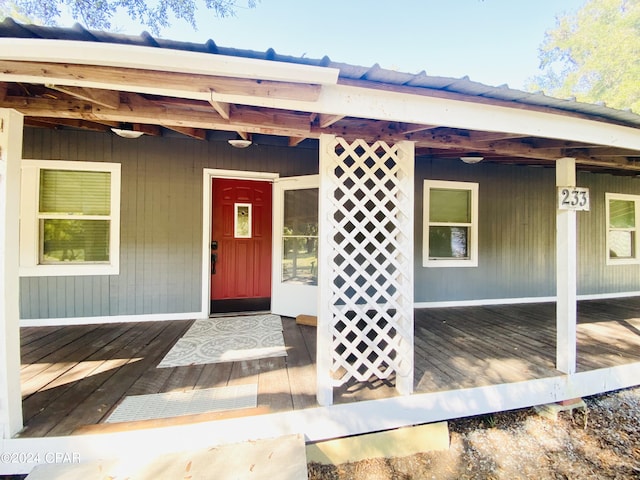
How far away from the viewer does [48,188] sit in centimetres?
363

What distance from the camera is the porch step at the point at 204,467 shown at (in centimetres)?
158

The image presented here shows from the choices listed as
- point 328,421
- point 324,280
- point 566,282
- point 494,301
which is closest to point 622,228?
point 494,301

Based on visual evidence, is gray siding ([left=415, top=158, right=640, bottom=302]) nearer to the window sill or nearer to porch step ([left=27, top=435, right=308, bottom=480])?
porch step ([left=27, top=435, right=308, bottom=480])

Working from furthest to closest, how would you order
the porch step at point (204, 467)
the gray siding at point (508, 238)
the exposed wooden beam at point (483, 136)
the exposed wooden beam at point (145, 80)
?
the gray siding at point (508, 238) → the exposed wooden beam at point (483, 136) → the porch step at point (204, 467) → the exposed wooden beam at point (145, 80)

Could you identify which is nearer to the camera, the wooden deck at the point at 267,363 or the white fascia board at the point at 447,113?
the white fascia board at the point at 447,113

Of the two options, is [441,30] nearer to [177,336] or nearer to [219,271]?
[219,271]

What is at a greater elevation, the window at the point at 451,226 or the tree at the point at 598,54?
the tree at the point at 598,54

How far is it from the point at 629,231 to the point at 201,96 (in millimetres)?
8185

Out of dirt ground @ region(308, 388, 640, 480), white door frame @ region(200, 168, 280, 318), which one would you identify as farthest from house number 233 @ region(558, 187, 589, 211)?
white door frame @ region(200, 168, 280, 318)

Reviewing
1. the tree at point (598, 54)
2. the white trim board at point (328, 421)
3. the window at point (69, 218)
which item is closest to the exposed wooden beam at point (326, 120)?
the white trim board at point (328, 421)

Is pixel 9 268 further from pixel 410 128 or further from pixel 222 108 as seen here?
pixel 410 128

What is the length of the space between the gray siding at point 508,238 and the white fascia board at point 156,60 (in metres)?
3.50

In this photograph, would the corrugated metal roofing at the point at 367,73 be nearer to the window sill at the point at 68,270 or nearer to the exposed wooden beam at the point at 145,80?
the exposed wooden beam at the point at 145,80

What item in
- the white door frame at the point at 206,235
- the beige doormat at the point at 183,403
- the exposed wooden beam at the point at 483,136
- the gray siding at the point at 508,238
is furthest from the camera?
the gray siding at the point at 508,238
